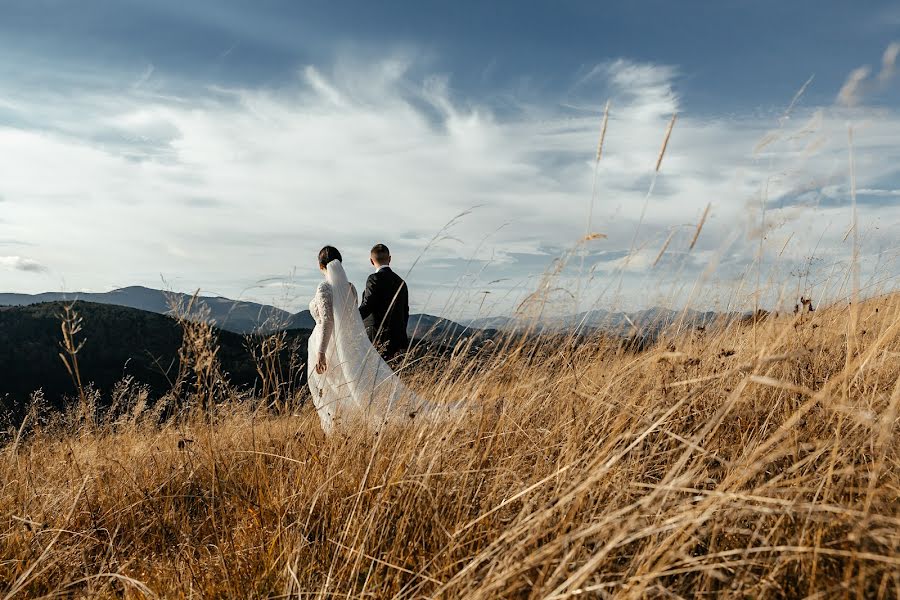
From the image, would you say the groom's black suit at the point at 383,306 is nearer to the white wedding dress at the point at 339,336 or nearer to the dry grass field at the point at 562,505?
the white wedding dress at the point at 339,336

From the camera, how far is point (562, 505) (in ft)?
4.81

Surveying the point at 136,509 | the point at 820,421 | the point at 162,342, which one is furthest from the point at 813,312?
the point at 162,342

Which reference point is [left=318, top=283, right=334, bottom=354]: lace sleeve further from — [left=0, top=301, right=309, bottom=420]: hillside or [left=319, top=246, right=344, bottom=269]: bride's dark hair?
[left=0, top=301, right=309, bottom=420]: hillside

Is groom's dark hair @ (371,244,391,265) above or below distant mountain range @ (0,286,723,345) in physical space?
above

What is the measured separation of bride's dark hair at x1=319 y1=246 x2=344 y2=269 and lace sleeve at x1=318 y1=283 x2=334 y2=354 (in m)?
0.39

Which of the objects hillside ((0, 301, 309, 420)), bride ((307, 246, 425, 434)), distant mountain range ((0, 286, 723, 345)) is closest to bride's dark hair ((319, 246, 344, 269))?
bride ((307, 246, 425, 434))

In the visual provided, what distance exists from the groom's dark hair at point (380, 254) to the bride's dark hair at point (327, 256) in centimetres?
39

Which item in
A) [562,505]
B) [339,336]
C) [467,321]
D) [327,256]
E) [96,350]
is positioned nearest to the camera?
[562,505]

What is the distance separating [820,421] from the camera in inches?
81.5

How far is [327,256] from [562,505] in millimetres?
4665

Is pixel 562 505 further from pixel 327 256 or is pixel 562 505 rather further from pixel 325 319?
pixel 327 256

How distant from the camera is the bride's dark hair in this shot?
573 centimetres

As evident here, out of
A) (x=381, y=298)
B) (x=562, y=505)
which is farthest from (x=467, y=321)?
(x=381, y=298)

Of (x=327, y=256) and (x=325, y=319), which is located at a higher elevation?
(x=327, y=256)
